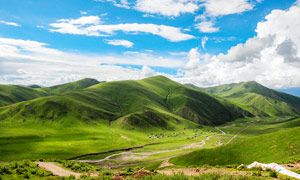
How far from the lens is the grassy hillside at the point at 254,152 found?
5244cm

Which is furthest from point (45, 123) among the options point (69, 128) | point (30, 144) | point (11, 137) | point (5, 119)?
point (30, 144)

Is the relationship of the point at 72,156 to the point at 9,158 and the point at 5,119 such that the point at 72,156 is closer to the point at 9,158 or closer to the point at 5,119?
the point at 9,158

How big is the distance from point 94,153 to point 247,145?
302 feet

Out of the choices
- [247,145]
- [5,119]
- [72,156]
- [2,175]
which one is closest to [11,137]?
[72,156]

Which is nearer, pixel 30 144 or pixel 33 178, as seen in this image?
pixel 33 178

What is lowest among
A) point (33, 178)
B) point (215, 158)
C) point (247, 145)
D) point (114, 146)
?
point (114, 146)

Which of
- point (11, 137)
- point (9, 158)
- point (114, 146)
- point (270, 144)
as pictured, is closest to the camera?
point (270, 144)

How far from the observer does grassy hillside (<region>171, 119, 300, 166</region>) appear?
5244 centimetres

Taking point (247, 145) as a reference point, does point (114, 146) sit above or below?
below

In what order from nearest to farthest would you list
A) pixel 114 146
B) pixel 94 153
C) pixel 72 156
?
pixel 72 156 → pixel 94 153 → pixel 114 146

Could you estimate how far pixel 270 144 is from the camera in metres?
59.4

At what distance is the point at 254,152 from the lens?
5844 cm

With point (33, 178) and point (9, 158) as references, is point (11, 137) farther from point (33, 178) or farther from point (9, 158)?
point (33, 178)

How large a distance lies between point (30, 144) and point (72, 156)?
3770 cm
